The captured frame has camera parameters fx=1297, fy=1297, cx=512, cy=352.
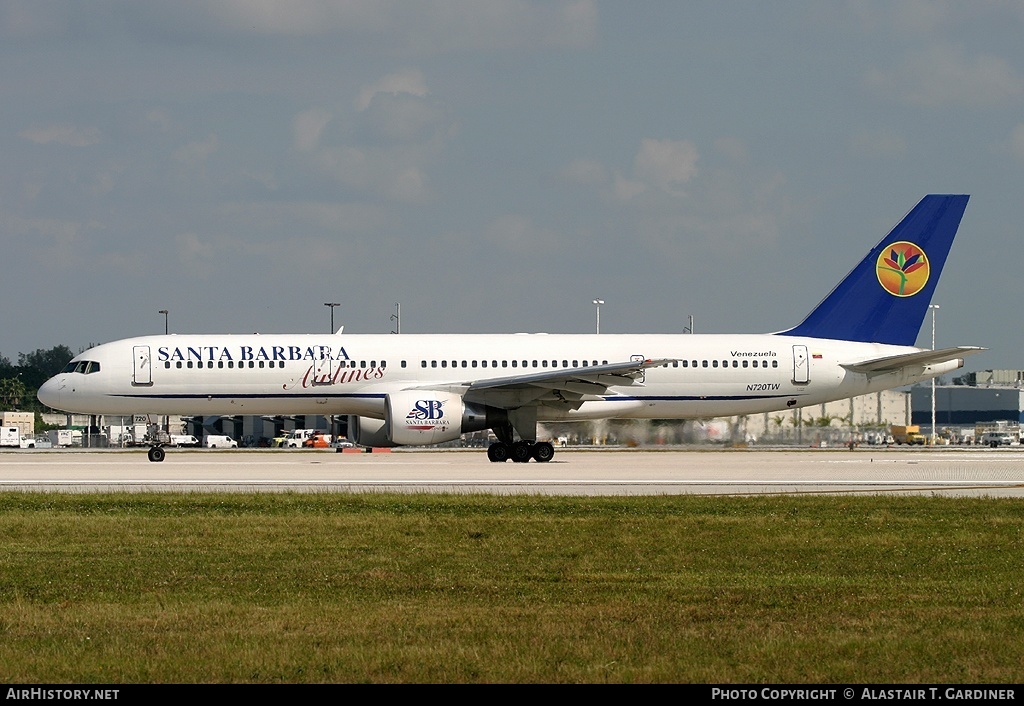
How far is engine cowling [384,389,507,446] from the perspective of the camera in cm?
3600

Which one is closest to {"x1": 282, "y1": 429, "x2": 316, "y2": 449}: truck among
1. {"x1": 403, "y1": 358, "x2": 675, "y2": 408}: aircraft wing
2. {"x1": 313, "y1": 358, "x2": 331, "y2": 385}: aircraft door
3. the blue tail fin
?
{"x1": 313, "y1": 358, "x2": 331, "y2": 385}: aircraft door

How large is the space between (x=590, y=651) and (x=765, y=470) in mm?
23023

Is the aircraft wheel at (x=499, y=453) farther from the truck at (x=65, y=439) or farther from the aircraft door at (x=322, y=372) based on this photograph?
the truck at (x=65, y=439)

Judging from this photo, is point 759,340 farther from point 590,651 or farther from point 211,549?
point 590,651

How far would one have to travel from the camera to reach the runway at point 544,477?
958 inches

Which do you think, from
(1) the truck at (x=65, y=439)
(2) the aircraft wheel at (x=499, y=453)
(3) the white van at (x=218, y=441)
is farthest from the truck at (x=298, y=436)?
(2) the aircraft wheel at (x=499, y=453)

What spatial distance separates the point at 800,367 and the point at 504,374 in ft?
30.7

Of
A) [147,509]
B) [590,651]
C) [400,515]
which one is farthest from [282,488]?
[590,651]

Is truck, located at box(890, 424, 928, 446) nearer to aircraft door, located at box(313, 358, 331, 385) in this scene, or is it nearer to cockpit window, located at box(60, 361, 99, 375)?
aircraft door, located at box(313, 358, 331, 385)

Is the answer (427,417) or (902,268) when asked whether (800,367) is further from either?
(427,417)

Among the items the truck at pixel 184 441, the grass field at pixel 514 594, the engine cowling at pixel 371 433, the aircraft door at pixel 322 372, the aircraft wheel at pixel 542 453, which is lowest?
the truck at pixel 184 441

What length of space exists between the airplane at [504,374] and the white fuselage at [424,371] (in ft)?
0.10

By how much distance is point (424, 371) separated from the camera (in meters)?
39.5

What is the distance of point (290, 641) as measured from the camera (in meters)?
9.52
